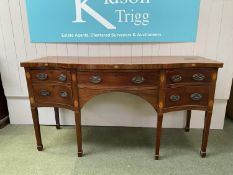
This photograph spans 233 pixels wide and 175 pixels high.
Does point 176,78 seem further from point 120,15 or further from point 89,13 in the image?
point 89,13

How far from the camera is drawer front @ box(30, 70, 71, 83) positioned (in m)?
1.43

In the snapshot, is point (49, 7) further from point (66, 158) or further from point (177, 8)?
point (66, 158)

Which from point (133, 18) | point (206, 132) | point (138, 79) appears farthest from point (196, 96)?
point (133, 18)

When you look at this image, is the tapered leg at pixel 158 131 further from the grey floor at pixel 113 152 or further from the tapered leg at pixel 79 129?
the tapered leg at pixel 79 129

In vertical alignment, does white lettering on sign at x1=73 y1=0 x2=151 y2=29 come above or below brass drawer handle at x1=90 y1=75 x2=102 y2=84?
above

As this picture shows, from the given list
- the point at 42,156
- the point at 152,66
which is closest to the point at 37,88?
the point at 42,156

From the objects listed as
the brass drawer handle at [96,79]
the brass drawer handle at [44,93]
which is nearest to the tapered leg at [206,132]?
the brass drawer handle at [96,79]

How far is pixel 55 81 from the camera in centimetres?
148

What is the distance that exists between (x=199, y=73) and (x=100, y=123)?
1.16 m

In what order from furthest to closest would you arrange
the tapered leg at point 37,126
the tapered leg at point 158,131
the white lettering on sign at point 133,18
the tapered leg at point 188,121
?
the tapered leg at point 188,121 → the white lettering on sign at point 133,18 → the tapered leg at point 37,126 → the tapered leg at point 158,131

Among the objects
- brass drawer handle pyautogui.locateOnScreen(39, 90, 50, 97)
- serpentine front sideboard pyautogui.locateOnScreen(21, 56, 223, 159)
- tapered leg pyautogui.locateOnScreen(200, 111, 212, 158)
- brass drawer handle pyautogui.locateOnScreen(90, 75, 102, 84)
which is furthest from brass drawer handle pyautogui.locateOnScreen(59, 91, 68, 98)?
A: tapered leg pyautogui.locateOnScreen(200, 111, 212, 158)

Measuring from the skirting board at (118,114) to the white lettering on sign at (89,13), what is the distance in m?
0.69

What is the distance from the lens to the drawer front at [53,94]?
148cm

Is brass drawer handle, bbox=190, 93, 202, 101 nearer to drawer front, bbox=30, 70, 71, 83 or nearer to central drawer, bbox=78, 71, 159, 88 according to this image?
central drawer, bbox=78, 71, 159, 88
